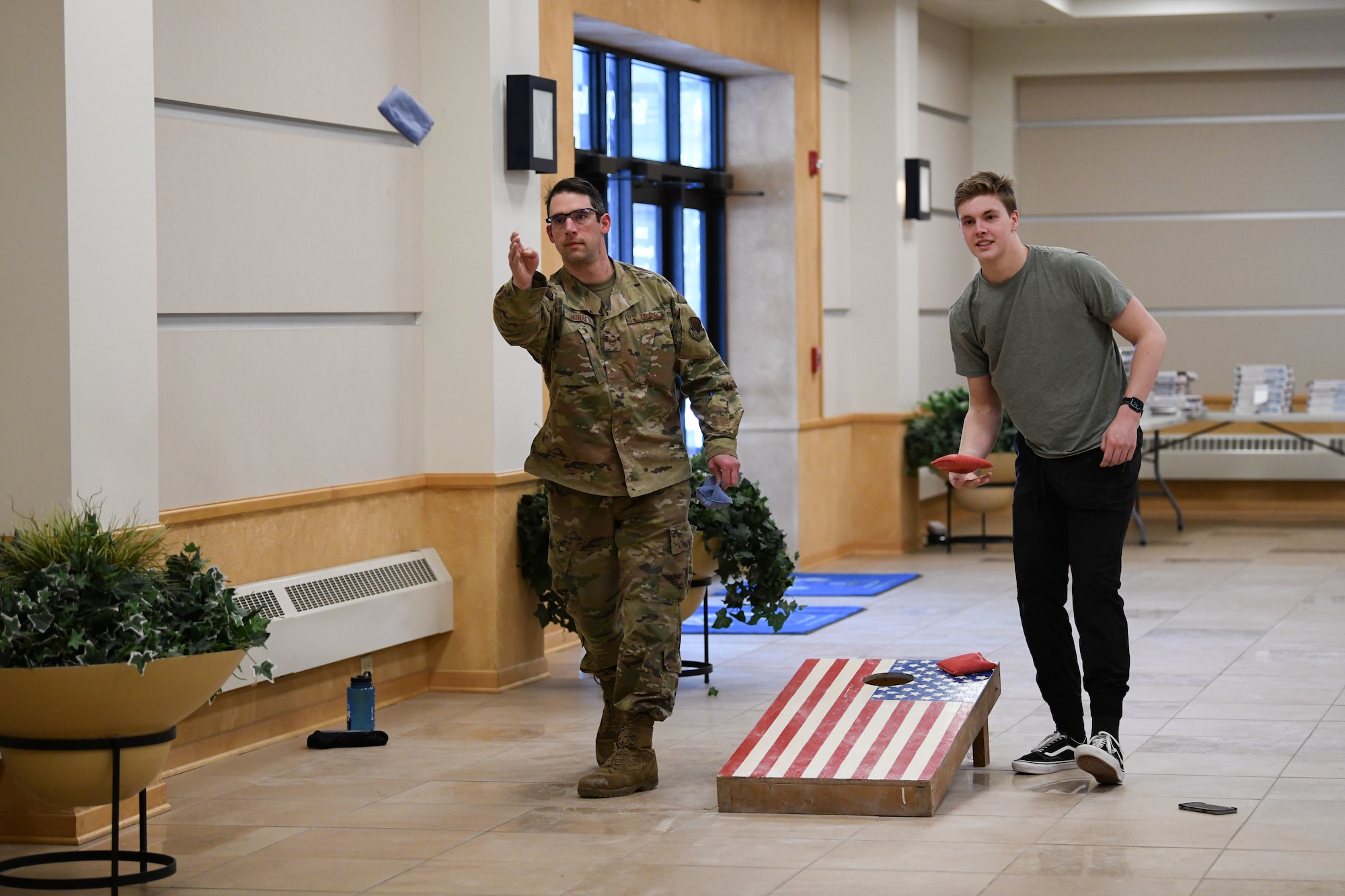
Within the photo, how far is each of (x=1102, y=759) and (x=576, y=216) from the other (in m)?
1.95

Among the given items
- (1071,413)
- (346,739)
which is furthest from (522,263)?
(346,739)

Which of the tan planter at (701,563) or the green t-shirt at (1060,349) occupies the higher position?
the green t-shirt at (1060,349)

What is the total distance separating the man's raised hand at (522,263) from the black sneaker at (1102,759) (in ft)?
6.10

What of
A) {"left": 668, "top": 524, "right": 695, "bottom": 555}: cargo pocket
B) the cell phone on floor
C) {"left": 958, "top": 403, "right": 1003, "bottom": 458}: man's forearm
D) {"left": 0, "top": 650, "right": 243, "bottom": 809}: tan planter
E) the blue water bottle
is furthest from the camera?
the blue water bottle

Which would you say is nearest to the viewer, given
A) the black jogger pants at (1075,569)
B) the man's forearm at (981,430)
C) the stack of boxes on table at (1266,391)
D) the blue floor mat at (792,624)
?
the black jogger pants at (1075,569)

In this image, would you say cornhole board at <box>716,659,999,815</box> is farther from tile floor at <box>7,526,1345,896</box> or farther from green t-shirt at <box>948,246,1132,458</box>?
green t-shirt at <box>948,246,1132,458</box>

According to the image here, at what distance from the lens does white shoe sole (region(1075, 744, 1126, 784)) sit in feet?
14.5

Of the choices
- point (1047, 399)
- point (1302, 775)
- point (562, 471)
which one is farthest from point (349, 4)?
point (1302, 775)

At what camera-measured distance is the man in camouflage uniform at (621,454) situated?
4.53 metres

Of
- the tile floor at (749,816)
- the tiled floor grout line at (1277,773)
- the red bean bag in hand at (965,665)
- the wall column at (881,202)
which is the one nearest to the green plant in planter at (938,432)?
the wall column at (881,202)

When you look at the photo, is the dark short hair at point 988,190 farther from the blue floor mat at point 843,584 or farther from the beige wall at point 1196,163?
the beige wall at point 1196,163

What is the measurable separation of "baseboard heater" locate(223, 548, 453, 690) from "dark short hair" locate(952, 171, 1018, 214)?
2.34 metres

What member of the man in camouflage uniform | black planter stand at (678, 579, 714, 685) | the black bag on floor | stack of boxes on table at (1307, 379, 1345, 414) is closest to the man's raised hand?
the man in camouflage uniform

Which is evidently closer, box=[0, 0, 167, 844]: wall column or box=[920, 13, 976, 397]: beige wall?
box=[0, 0, 167, 844]: wall column
